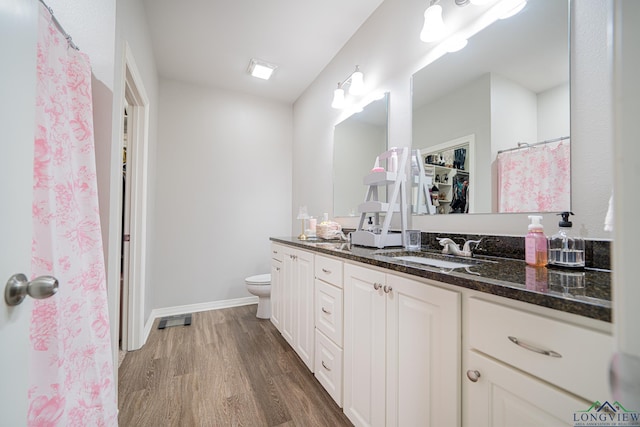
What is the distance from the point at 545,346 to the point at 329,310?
1048 millimetres

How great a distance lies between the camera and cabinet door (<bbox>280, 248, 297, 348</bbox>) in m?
2.01

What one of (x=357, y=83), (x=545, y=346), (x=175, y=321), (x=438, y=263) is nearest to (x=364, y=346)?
(x=438, y=263)

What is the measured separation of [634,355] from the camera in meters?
0.25

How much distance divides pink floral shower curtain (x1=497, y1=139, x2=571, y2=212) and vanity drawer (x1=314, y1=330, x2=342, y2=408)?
1.14 m

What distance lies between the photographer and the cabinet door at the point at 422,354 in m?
0.79

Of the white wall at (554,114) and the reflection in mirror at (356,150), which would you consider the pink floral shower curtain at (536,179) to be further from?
the reflection in mirror at (356,150)

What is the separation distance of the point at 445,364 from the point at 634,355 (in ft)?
2.14

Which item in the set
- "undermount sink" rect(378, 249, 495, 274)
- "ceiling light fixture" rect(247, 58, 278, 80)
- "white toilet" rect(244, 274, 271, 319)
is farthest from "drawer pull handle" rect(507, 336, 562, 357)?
"ceiling light fixture" rect(247, 58, 278, 80)

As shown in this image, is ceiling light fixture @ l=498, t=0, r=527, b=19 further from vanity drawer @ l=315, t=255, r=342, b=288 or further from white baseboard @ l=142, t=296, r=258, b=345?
white baseboard @ l=142, t=296, r=258, b=345

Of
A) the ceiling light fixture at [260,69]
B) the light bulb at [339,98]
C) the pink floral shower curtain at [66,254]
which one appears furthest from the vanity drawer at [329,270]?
the ceiling light fixture at [260,69]

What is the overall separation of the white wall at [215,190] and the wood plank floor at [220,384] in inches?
30.7

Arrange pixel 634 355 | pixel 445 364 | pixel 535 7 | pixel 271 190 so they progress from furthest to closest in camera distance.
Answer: pixel 271 190 < pixel 535 7 < pixel 445 364 < pixel 634 355

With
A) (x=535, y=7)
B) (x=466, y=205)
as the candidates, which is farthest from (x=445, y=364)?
(x=535, y=7)

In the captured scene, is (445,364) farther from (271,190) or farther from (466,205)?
(271,190)
